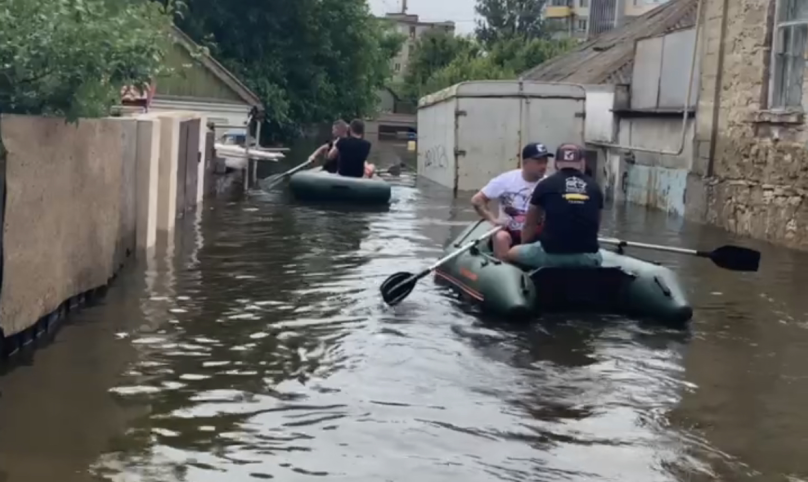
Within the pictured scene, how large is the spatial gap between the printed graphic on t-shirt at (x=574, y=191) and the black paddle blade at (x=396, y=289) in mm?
1639

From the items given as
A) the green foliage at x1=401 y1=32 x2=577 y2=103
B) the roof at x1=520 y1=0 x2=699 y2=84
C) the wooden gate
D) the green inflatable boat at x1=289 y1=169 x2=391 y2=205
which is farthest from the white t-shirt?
the green foliage at x1=401 y1=32 x2=577 y2=103

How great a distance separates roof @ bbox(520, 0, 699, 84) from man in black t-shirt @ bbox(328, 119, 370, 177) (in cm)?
813

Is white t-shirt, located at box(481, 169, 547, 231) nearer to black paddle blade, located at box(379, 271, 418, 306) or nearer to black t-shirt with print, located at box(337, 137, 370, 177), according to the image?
black paddle blade, located at box(379, 271, 418, 306)

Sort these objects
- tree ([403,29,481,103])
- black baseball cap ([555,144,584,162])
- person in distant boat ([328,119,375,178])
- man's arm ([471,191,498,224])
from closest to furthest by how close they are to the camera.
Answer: black baseball cap ([555,144,584,162]) → man's arm ([471,191,498,224]) → person in distant boat ([328,119,375,178]) → tree ([403,29,481,103])

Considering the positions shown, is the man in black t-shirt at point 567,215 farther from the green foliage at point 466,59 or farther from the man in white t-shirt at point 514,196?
the green foliage at point 466,59

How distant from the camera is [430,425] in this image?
7090mm

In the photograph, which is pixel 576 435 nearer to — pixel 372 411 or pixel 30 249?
pixel 372 411

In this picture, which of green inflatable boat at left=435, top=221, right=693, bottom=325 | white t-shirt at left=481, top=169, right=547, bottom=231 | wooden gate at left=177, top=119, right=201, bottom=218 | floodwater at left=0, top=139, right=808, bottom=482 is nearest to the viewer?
floodwater at left=0, top=139, right=808, bottom=482

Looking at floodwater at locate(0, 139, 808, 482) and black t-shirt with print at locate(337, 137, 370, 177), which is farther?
black t-shirt with print at locate(337, 137, 370, 177)

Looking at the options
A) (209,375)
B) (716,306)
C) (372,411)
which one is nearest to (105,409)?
(209,375)

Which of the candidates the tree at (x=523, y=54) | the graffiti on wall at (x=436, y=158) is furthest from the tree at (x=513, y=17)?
the graffiti on wall at (x=436, y=158)

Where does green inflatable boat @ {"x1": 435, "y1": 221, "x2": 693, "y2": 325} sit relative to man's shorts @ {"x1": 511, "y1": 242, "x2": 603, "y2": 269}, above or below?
below

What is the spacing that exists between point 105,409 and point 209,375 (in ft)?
3.55

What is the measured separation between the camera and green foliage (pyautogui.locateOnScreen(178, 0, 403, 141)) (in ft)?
128
